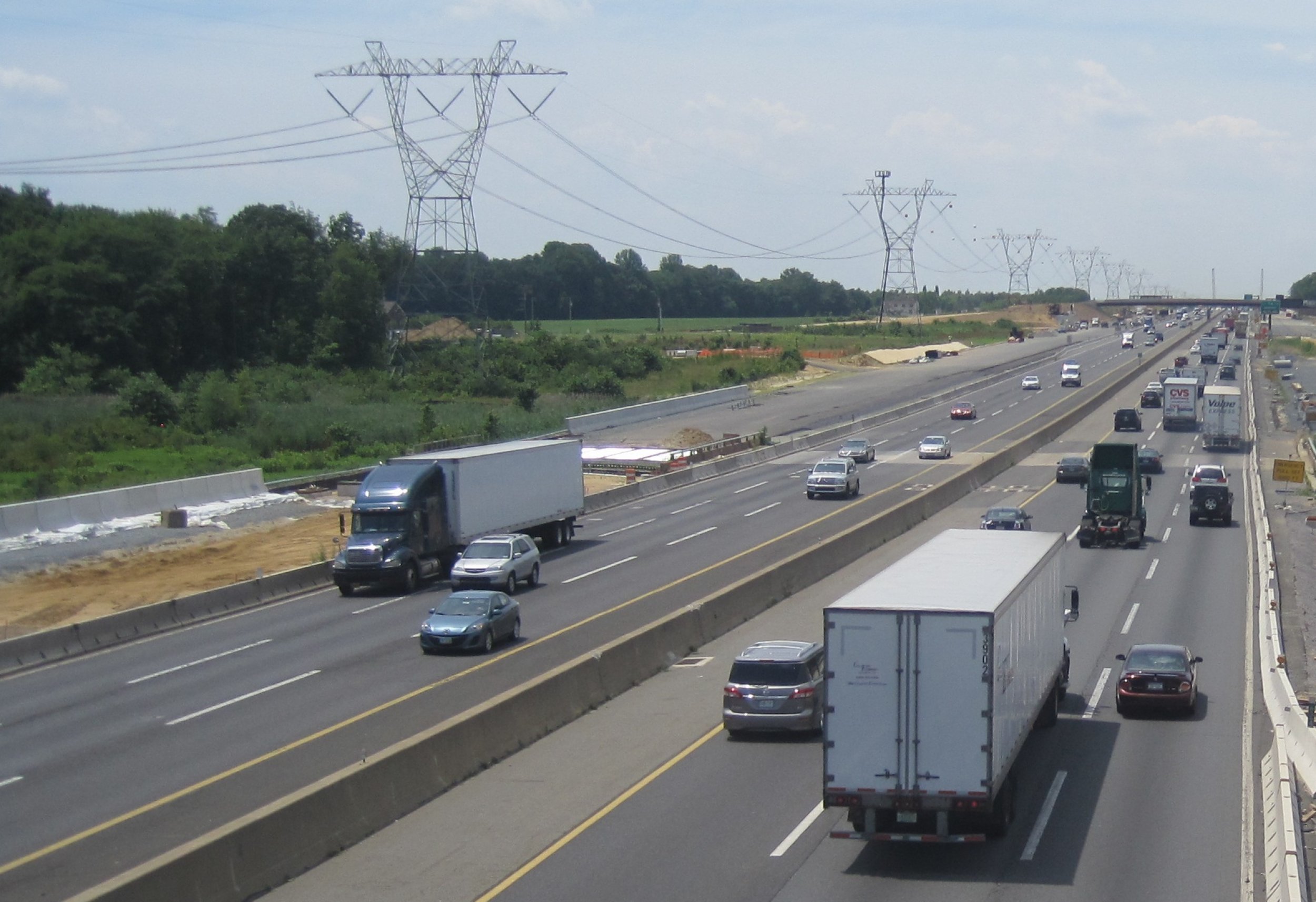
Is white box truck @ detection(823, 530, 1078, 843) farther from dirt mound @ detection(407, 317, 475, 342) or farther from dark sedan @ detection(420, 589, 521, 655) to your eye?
dirt mound @ detection(407, 317, 475, 342)

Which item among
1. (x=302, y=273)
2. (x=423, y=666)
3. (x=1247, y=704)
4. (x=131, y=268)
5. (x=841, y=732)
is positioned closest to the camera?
(x=841, y=732)

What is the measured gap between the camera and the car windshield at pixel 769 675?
65.7ft

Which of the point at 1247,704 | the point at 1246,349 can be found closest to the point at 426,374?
the point at 1247,704

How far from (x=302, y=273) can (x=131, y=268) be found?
21.0 m

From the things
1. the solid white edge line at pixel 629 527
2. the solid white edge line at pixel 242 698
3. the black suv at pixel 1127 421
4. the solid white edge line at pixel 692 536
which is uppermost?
the solid white edge line at pixel 242 698

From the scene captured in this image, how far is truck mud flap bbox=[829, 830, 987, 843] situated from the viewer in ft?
46.6

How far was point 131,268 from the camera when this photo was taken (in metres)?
96.8

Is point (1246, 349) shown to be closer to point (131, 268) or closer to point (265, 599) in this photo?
point (131, 268)

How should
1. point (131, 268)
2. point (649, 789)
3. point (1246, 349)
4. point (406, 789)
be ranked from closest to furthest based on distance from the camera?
point (406, 789) < point (649, 789) < point (131, 268) < point (1246, 349)

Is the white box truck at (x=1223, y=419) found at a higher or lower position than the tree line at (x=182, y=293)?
lower

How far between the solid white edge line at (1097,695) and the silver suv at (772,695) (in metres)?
5.12

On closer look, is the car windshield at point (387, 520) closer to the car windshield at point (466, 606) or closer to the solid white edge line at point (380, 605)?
the solid white edge line at point (380, 605)

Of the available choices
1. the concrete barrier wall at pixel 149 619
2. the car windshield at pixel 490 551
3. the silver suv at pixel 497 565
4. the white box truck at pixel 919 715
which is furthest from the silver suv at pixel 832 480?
the white box truck at pixel 919 715

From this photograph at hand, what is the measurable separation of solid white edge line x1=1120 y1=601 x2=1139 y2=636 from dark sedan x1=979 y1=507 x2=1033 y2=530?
809 centimetres
